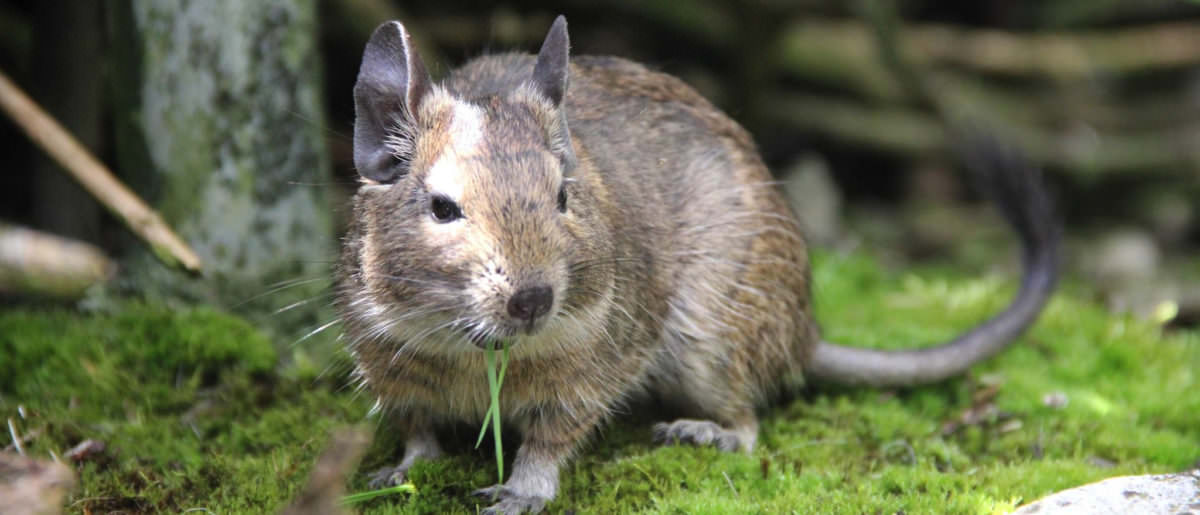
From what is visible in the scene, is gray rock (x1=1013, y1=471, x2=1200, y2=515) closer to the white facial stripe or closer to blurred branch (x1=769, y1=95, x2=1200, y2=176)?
the white facial stripe

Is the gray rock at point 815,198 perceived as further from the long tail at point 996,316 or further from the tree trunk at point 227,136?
the tree trunk at point 227,136

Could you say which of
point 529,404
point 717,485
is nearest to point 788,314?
point 717,485

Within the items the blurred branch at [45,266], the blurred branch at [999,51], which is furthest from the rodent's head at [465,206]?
the blurred branch at [999,51]

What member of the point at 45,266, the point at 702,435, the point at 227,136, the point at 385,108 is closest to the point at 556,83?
the point at 385,108

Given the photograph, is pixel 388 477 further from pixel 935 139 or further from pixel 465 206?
pixel 935 139

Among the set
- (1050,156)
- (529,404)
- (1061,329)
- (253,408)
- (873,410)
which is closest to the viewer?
(529,404)

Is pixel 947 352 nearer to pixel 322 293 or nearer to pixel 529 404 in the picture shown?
pixel 529 404

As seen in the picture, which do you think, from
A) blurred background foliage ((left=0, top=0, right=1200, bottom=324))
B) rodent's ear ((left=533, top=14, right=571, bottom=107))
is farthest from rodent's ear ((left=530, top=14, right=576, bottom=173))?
blurred background foliage ((left=0, top=0, right=1200, bottom=324))
